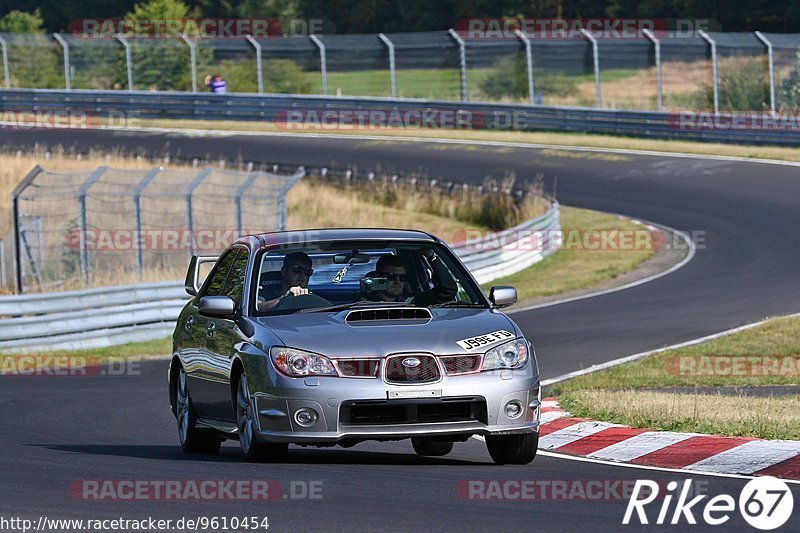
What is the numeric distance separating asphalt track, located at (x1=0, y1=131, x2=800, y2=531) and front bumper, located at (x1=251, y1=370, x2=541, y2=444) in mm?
247

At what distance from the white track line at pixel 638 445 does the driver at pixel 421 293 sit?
1.43 metres

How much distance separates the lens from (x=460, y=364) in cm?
859

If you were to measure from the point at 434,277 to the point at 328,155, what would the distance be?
30.0 metres

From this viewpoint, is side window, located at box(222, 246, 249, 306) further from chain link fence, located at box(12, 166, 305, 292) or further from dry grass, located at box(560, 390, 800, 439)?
chain link fence, located at box(12, 166, 305, 292)

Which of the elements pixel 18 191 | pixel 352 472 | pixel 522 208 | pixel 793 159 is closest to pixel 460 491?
pixel 352 472

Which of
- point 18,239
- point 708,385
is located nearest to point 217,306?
point 708,385

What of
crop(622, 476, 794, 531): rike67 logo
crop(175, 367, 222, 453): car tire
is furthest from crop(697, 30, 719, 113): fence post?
crop(622, 476, 794, 531): rike67 logo

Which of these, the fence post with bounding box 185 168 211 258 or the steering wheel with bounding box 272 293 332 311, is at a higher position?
the steering wheel with bounding box 272 293 332 311

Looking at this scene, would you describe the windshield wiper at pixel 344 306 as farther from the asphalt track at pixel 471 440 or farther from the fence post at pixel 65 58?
the fence post at pixel 65 58

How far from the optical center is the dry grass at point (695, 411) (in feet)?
33.1

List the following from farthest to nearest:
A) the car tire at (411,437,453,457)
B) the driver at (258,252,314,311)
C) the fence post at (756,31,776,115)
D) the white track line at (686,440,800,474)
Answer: the fence post at (756,31,776,115) → the car tire at (411,437,453,457) → the driver at (258,252,314,311) → the white track line at (686,440,800,474)

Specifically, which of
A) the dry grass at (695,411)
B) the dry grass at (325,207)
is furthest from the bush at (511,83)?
the dry grass at (695,411)

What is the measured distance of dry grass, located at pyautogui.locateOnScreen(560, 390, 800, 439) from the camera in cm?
1008

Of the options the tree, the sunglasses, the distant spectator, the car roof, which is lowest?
the distant spectator
